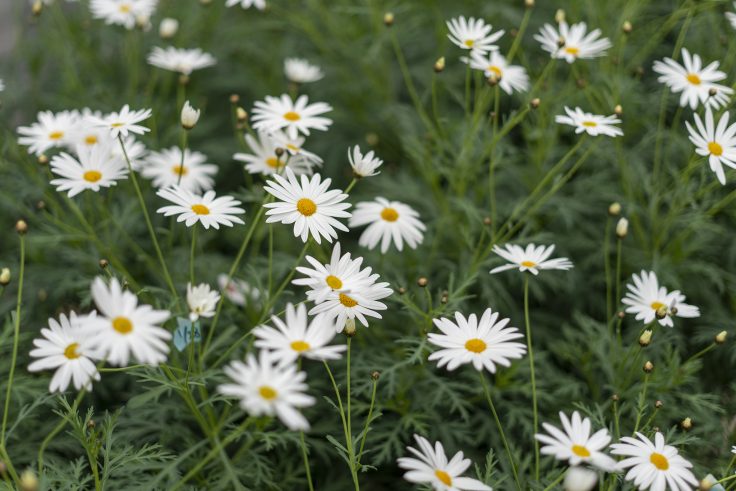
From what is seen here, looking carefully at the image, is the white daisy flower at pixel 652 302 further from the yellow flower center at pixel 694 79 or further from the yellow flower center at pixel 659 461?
the yellow flower center at pixel 694 79

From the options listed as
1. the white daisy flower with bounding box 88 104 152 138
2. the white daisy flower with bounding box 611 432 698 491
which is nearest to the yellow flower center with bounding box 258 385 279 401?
the white daisy flower with bounding box 611 432 698 491

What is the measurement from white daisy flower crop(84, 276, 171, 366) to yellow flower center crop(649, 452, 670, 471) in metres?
1.12

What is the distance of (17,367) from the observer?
2.57 meters

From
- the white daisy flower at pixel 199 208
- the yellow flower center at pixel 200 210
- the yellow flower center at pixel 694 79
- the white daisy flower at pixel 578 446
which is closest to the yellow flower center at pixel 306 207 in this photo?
the white daisy flower at pixel 199 208

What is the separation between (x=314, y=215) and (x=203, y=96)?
2064mm

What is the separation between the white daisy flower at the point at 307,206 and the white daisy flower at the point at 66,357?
0.56m

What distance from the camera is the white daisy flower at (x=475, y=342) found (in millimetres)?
1758

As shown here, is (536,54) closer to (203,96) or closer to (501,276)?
(501,276)

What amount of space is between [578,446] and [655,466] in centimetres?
20

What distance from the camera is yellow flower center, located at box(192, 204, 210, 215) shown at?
2051 mm

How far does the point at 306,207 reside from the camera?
6.69ft

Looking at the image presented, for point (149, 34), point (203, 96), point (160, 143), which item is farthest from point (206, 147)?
point (149, 34)

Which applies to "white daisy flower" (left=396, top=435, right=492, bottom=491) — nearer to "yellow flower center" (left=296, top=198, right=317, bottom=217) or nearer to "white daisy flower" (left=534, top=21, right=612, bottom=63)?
"yellow flower center" (left=296, top=198, right=317, bottom=217)

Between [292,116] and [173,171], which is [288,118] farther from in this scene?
[173,171]
